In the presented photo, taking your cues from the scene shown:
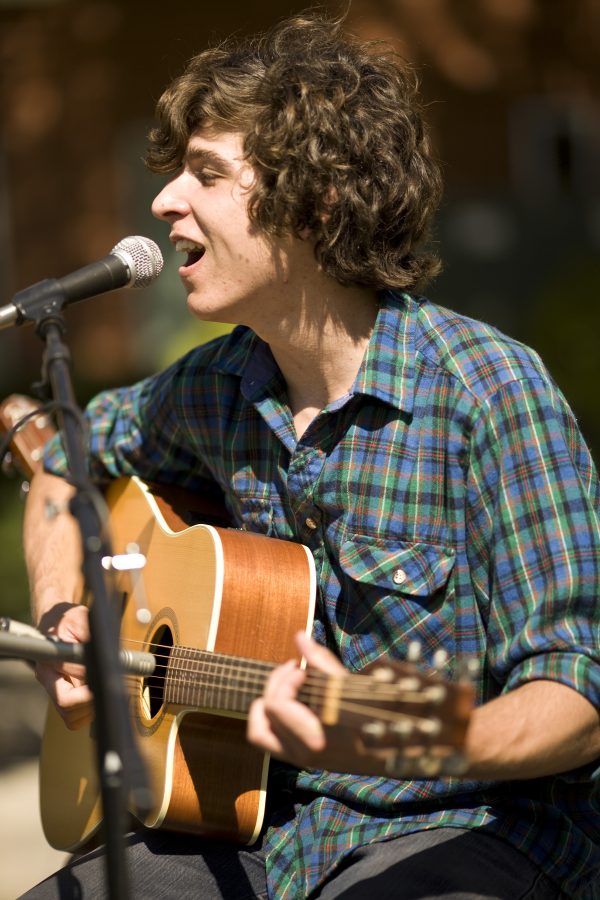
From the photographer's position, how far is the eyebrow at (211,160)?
2527mm

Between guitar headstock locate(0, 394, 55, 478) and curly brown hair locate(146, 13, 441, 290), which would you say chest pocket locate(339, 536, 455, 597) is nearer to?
curly brown hair locate(146, 13, 441, 290)

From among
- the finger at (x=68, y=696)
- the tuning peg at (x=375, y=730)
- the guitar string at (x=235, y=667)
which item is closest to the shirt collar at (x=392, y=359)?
the guitar string at (x=235, y=667)

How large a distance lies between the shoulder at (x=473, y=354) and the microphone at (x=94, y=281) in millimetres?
570

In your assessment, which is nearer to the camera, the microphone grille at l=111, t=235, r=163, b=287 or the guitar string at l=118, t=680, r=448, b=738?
the guitar string at l=118, t=680, r=448, b=738

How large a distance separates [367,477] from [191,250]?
66cm

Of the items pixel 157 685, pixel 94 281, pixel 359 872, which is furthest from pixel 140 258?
pixel 359 872

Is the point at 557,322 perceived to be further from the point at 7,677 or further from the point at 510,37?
the point at 7,677

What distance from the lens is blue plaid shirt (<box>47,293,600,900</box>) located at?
2.06 meters

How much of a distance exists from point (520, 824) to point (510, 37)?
18.8 ft

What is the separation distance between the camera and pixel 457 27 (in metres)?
6.84

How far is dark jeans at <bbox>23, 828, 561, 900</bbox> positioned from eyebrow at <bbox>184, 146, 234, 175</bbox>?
1417 mm

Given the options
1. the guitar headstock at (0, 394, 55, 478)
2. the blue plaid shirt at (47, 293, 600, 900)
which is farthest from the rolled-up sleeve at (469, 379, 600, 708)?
the guitar headstock at (0, 394, 55, 478)

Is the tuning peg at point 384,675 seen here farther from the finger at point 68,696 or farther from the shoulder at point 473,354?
the finger at point 68,696

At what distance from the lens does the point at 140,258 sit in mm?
2186
